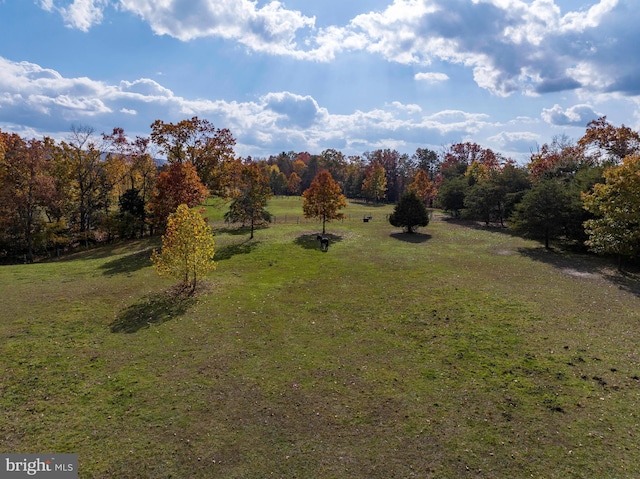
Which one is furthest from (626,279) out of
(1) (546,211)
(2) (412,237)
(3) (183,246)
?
(3) (183,246)

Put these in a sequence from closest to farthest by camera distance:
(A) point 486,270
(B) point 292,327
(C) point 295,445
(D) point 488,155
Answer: (C) point 295,445, (B) point 292,327, (A) point 486,270, (D) point 488,155

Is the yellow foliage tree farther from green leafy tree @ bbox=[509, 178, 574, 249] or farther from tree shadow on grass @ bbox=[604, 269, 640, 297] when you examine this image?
green leafy tree @ bbox=[509, 178, 574, 249]

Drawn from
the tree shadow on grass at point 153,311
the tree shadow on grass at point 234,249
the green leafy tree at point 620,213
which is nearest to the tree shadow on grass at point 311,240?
the tree shadow on grass at point 234,249

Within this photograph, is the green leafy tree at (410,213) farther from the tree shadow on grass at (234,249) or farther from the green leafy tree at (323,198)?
the tree shadow on grass at (234,249)

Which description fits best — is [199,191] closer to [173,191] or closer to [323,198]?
[173,191]

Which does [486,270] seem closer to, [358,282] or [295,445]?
[358,282]

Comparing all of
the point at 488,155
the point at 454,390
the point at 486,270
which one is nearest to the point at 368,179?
the point at 488,155

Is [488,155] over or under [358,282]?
over
